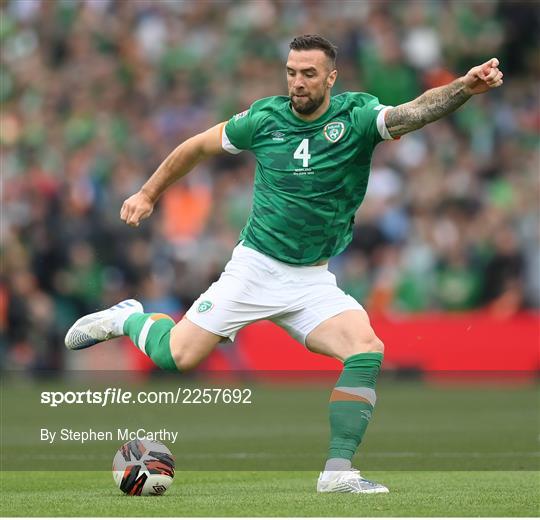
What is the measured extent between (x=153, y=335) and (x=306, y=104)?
1.92 meters

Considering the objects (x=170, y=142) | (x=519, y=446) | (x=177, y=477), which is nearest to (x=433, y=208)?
(x=170, y=142)

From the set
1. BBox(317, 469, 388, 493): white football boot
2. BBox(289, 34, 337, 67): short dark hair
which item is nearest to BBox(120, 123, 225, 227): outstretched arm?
BBox(289, 34, 337, 67): short dark hair

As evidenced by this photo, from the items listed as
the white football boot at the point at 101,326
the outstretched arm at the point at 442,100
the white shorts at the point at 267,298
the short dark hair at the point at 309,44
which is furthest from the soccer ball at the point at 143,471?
the short dark hair at the point at 309,44

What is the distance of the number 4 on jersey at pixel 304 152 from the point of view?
979cm

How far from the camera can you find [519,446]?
13.0 meters

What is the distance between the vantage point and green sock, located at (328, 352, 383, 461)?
31.0 feet

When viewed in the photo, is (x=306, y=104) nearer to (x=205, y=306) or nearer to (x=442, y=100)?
(x=442, y=100)

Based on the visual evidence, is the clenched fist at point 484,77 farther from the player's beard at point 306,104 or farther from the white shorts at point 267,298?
the white shorts at point 267,298

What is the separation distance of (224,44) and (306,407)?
9.74 metres

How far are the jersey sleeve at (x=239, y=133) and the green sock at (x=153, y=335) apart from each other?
1.29m

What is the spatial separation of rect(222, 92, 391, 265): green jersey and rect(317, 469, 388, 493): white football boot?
4.95 ft

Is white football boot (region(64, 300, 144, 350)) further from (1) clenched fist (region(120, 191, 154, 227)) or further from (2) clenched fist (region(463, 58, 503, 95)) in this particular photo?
(2) clenched fist (region(463, 58, 503, 95))

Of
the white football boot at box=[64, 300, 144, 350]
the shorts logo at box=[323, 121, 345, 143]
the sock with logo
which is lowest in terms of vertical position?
the sock with logo

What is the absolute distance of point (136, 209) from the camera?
33.6 ft
